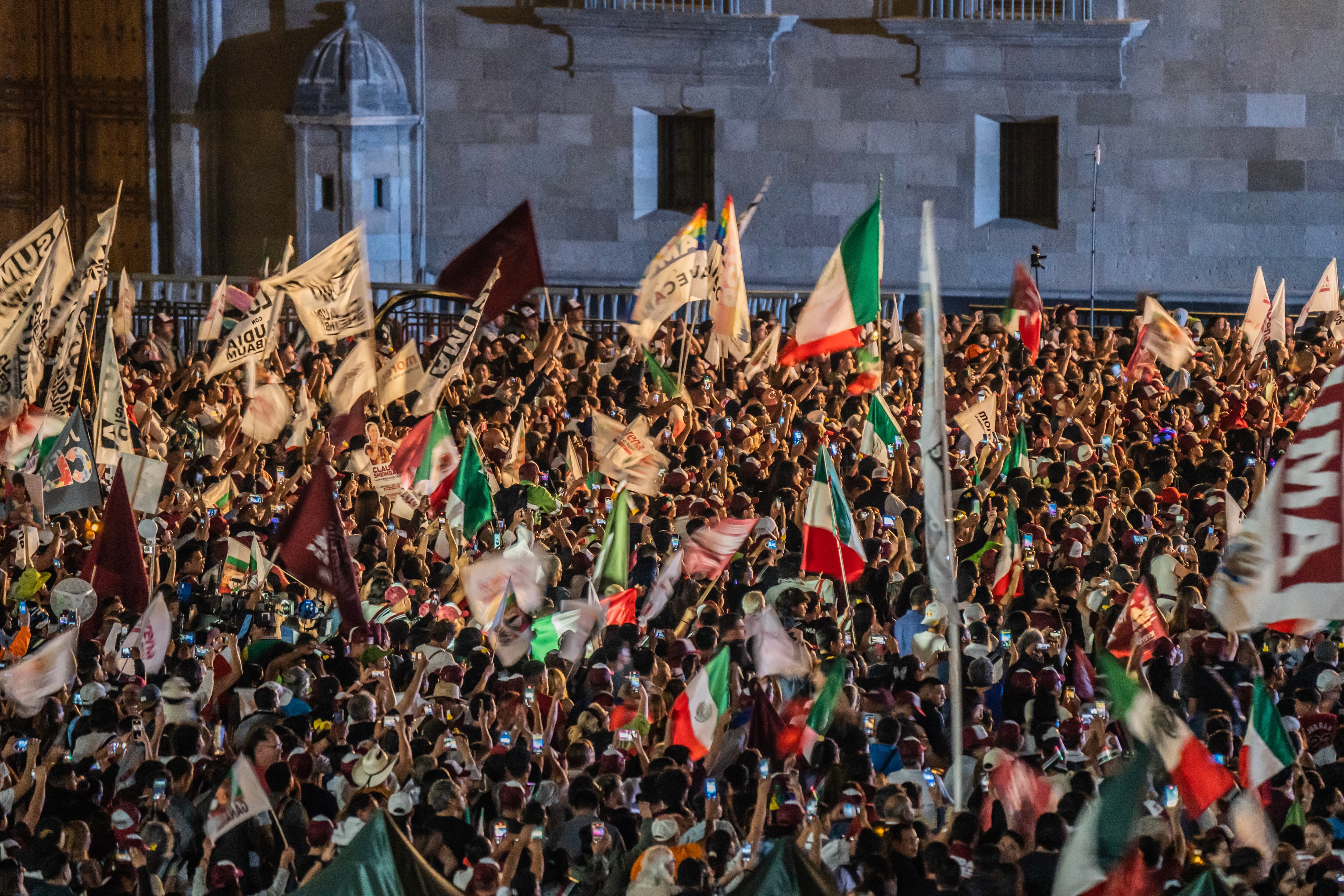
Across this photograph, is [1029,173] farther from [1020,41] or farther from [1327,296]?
[1327,296]

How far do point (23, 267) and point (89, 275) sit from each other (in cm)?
51

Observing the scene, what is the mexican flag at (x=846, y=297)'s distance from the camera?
17.3 m

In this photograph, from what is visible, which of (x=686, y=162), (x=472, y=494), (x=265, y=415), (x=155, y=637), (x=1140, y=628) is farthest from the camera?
(x=686, y=162)

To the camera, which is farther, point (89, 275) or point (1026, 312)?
point (1026, 312)

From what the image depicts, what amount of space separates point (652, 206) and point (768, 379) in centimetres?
1082

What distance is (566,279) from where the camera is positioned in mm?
30781

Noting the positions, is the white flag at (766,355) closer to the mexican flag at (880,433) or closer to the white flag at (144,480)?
the mexican flag at (880,433)

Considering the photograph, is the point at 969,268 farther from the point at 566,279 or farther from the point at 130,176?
the point at 130,176

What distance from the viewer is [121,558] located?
42.4 ft

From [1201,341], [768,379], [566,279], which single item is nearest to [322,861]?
[768,379]

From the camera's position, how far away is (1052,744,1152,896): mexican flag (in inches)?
320

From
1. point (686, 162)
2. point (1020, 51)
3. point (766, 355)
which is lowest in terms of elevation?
point (766, 355)

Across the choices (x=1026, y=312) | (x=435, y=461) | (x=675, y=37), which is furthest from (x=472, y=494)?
(x=675, y=37)

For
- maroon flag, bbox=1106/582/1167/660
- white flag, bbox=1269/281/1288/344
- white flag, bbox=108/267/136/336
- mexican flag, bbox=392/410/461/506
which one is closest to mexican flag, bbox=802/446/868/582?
maroon flag, bbox=1106/582/1167/660
